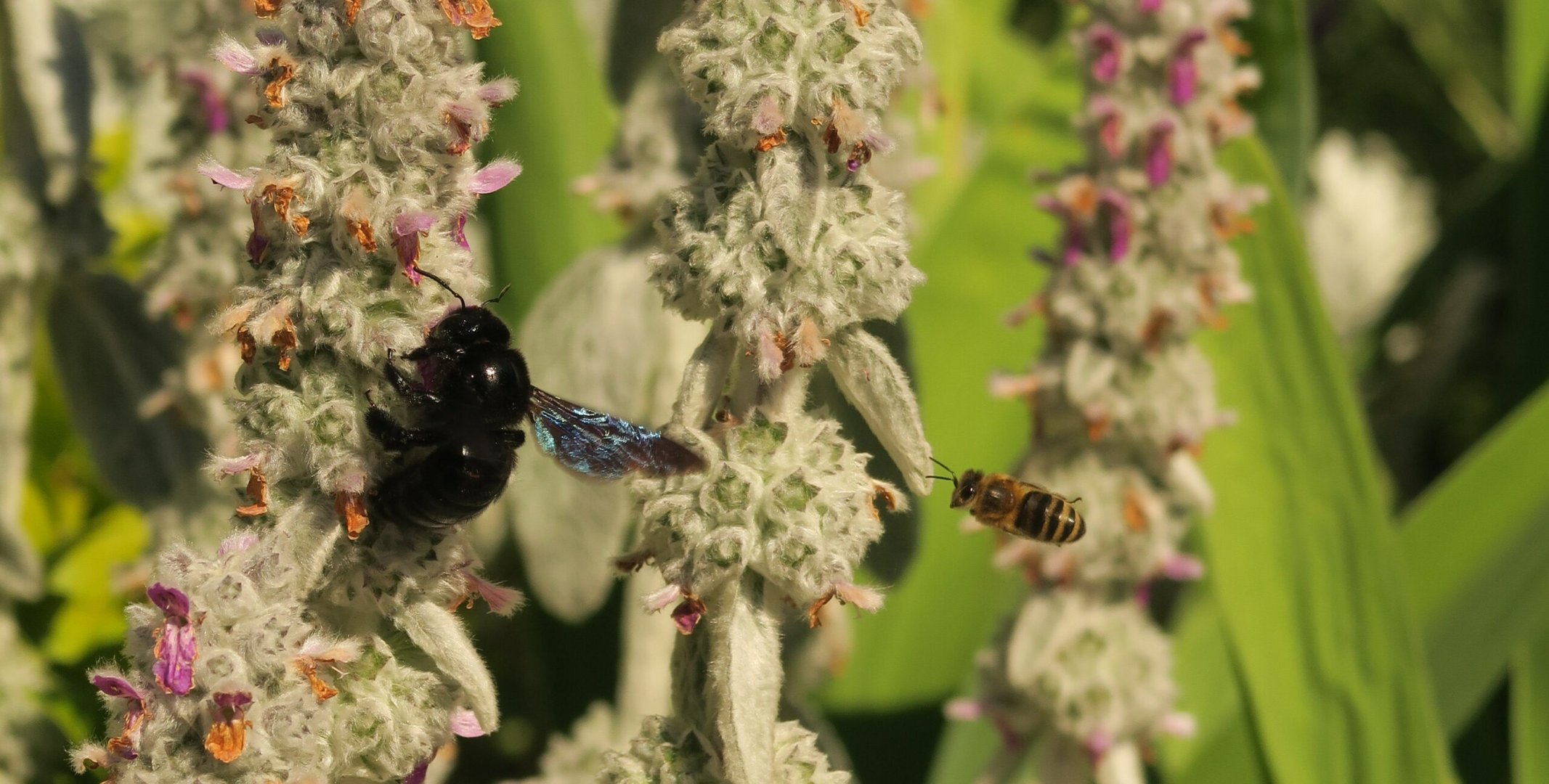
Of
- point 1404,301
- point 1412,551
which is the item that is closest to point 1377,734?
point 1412,551

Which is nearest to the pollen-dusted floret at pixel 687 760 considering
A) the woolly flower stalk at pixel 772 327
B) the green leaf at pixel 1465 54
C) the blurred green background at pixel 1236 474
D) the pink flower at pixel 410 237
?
the woolly flower stalk at pixel 772 327

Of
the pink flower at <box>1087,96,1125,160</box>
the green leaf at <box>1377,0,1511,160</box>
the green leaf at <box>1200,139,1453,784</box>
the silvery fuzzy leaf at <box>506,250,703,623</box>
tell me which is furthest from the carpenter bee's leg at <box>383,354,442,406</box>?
the green leaf at <box>1377,0,1511,160</box>

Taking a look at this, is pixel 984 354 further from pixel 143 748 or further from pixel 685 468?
pixel 143 748

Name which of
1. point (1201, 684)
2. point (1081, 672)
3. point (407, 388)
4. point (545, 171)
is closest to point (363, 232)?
point (407, 388)

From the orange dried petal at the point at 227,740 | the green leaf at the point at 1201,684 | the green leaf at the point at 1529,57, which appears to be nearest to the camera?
the orange dried petal at the point at 227,740

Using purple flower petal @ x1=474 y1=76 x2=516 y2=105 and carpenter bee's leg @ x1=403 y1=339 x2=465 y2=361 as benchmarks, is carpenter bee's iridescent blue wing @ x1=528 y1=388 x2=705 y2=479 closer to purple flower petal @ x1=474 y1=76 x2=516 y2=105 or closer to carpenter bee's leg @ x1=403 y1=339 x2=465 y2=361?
carpenter bee's leg @ x1=403 y1=339 x2=465 y2=361

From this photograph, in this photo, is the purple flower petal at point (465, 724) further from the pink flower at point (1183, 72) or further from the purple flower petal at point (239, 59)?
the pink flower at point (1183, 72)
